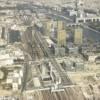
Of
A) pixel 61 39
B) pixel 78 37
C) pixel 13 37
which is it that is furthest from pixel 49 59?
pixel 13 37

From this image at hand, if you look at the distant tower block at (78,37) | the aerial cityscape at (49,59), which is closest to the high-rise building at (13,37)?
the aerial cityscape at (49,59)

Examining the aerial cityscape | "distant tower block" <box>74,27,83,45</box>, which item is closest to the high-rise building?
the aerial cityscape

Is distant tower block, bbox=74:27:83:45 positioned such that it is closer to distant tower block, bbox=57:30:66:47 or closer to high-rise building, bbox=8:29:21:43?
distant tower block, bbox=57:30:66:47

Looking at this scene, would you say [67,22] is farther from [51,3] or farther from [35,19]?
[51,3]

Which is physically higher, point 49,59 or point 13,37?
point 13,37

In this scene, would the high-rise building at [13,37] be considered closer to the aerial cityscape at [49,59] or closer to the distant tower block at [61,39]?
the aerial cityscape at [49,59]

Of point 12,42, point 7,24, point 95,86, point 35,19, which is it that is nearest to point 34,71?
point 95,86

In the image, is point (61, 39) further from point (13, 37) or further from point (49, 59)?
point (13, 37)

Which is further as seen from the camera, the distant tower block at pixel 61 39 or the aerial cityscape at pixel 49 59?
the distant tower block at pixel 61 39
